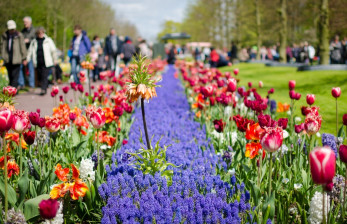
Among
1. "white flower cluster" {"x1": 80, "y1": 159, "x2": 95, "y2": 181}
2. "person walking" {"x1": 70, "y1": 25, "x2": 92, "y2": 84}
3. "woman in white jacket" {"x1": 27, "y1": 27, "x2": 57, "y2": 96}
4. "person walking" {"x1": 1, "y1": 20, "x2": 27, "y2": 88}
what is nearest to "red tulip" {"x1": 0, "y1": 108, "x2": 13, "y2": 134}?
"white flower cluster" {"x1": 80, "y1": 159, "x2": 95, "y2": 181}

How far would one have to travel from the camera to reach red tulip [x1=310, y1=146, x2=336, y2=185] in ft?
5.84

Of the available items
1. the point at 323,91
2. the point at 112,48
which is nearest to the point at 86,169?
the point at 323,91

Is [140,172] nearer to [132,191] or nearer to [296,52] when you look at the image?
[132,191]

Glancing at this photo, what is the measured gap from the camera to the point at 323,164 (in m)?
1.79

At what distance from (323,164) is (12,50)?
8.80m

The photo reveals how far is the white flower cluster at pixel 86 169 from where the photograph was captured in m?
3.27

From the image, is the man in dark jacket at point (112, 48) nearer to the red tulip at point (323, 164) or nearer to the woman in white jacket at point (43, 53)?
the woman in white jacket at point (43, 53)

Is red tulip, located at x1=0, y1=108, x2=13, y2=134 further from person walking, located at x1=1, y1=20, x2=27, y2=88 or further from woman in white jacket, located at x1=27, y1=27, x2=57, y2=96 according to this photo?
woman in white jacket, located at x1=27, y1=27, x2=57, y2=96

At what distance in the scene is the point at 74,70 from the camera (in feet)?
38.8

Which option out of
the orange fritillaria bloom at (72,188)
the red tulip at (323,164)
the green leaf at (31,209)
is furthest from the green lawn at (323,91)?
the green leaf at (31,209)

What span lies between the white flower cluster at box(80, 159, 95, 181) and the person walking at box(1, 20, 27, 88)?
259 inches

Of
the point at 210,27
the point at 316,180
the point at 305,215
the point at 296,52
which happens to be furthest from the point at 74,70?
the point at 210,27

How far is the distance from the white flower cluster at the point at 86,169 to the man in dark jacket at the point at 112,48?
1230 centimetres

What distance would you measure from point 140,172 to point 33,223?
0.90 metres
